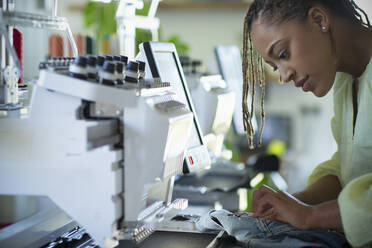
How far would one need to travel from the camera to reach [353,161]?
1521mm

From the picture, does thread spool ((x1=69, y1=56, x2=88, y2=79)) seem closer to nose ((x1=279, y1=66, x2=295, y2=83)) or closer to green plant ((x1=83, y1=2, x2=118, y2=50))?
nose ((x1=279, y1=66, x2=295, y2=83))

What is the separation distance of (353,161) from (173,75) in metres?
0.61

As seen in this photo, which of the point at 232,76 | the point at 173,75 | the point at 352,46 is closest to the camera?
the point at 352,46

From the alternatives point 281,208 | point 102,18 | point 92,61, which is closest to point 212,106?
point 281,208

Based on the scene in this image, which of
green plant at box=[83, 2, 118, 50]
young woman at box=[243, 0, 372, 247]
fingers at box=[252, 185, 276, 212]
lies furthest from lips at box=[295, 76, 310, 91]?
green plant at box=[83, 2, 118, 50]

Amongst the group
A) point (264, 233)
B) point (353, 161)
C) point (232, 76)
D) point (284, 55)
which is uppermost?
point (284, 55)

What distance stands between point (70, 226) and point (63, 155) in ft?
1.38

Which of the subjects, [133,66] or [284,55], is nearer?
[133,66]

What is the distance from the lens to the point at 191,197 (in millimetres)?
2266

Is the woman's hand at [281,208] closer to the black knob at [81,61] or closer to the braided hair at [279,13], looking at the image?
the braided hair at [279,13]

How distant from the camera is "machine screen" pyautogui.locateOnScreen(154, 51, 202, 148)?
1.55m

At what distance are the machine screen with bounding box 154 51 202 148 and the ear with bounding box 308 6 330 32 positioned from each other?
1.50ft

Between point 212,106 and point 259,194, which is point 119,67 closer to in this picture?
point 259,194

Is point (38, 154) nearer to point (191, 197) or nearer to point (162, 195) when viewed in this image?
point (162, 195)
